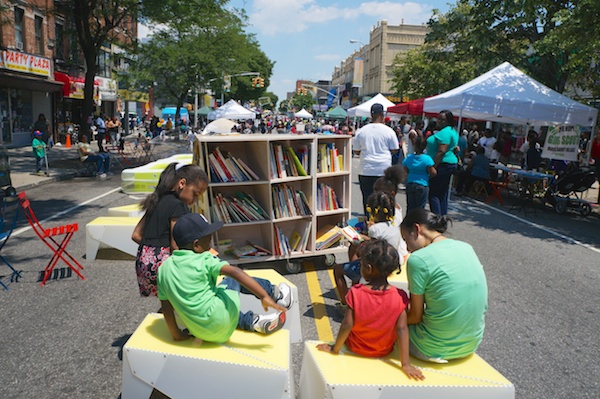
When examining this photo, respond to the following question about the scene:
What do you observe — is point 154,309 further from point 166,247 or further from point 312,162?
point 312,162

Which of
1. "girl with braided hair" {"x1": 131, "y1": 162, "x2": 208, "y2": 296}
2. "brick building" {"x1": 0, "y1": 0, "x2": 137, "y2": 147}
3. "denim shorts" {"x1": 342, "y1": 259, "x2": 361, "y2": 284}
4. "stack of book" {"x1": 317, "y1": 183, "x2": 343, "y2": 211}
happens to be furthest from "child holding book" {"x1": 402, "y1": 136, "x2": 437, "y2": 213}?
"brick building" {"x1": 0, "y1": 0, "x2": 137, "y2": 147}

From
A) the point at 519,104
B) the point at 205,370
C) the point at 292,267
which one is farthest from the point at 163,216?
the point at 519,104

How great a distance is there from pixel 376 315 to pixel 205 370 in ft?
3.74

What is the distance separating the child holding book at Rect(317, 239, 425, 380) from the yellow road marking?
1.27 metres

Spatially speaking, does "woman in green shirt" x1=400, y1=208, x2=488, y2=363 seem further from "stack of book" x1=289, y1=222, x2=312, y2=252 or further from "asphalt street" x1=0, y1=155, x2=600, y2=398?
"stack of book" x1=289, y1=222, x2=312, y2=252

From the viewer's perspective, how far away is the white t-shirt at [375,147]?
6.79 meters

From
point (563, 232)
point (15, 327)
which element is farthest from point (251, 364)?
point (563, 232)

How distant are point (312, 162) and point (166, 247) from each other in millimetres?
2639

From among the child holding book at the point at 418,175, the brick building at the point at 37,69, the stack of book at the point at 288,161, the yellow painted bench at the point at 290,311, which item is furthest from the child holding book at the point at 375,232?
the brick building at the point at 37,69

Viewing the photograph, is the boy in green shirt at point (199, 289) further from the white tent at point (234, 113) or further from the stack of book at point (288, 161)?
the white tent at point (234, 113)

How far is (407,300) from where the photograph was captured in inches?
123

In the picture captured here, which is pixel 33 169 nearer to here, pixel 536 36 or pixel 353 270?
pixel 353 270

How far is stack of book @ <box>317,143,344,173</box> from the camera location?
6.31 m

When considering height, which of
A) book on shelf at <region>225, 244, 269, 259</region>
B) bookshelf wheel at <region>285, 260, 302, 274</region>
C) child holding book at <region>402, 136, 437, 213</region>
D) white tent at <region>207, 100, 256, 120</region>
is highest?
white tent at <region>207, 100, 256, 120</region>
